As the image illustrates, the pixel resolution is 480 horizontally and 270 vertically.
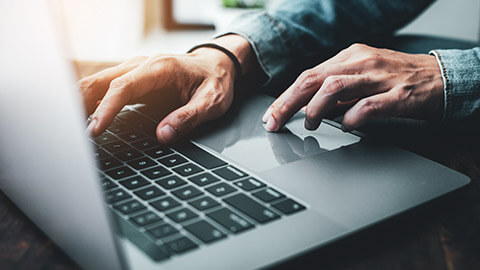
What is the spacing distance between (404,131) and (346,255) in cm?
32

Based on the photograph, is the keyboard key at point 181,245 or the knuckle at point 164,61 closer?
the keyboard key at point 181,245

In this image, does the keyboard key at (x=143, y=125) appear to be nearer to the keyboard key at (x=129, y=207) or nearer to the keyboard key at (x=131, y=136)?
the keyboard key at (x=131, y=136)

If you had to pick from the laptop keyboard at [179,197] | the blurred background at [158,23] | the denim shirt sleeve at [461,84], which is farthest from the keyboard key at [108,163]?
the blurred background at [158,23]

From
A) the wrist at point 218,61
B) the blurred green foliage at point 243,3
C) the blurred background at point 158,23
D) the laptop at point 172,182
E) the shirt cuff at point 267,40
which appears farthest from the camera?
the blurred green foliage at point 243,3

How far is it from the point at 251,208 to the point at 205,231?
2.0 inches

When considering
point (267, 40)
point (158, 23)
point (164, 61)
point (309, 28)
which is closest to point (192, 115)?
point (164, 61)

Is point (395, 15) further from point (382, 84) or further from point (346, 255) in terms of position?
point (346, 255)

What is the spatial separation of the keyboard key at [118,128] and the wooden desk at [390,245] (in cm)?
16

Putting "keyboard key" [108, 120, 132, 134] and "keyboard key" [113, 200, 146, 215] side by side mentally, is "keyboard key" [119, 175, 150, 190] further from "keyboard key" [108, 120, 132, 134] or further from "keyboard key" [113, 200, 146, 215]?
→ "keyboard key" [108, 120, 132, 134]

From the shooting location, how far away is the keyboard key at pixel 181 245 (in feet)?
0.98

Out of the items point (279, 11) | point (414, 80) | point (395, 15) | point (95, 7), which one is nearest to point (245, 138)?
point (414, 80)

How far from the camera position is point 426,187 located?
412 mm

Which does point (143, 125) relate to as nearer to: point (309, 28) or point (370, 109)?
point (370, 109)

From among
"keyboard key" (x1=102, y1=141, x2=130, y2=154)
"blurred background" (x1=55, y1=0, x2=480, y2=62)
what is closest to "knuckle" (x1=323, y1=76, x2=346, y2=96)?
"keyboard key" (x1=102, y1=141, x2=130, y2=154)
